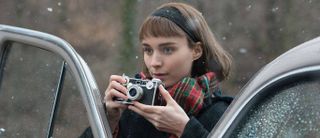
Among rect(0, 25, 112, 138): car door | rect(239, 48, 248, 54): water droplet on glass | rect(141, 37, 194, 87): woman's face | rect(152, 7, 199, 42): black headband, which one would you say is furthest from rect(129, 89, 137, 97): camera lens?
rect(239, 48, 248, 54): water droplet on glass

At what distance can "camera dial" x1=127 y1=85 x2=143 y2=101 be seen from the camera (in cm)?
345

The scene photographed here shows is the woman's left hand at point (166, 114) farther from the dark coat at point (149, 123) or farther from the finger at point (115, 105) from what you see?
the dark coat at point (149, 123)

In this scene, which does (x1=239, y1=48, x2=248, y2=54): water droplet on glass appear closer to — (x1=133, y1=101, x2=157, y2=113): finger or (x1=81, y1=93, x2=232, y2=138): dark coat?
(x1=81, y1=93, x2=232, y2=138): dark coat

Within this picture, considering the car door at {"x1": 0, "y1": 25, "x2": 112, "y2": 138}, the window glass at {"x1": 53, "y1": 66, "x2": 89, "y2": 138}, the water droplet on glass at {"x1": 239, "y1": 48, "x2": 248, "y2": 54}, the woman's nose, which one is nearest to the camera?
the car door at {"x1": 0, "y1": 25, "x2": 112, "y2": 138}

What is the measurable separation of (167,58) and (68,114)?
43 centimetres

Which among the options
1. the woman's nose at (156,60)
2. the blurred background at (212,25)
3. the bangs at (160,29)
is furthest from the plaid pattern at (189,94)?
the blurred background at (212,25)

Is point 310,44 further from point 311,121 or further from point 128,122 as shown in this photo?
point 128,122

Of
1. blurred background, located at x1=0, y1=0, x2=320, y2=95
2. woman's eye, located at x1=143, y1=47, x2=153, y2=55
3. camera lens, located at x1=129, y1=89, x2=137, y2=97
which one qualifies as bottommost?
blurred background, located at x1=0, y1=0, x2=320, y2=95

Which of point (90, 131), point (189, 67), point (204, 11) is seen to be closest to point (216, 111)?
point (189, 67)

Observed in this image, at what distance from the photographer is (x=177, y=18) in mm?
3875

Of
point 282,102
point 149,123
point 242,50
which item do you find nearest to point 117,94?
point 149,123

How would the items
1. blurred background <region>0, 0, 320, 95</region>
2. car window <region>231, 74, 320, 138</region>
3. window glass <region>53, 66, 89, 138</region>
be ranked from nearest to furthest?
car window <region>231, 74, 320, 138</region> → window glass <region>53, 66, 89, 138</region> → blurred background <region>0, 0, 320, 95</region>

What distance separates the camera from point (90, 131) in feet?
11.4

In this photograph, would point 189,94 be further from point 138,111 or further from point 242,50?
point 242,50
